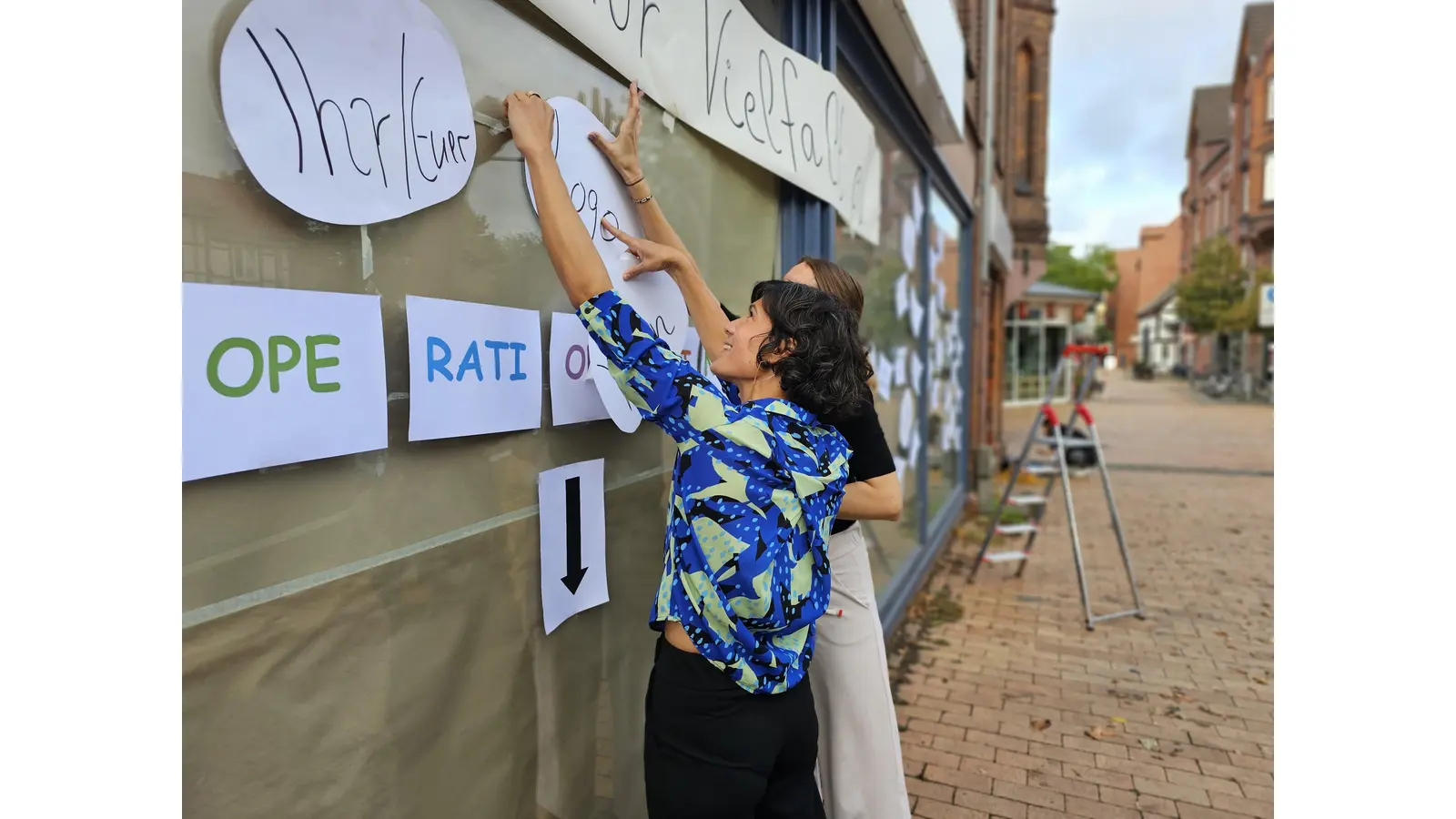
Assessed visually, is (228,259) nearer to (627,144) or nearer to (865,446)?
(627,144)

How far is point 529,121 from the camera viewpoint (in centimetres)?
158

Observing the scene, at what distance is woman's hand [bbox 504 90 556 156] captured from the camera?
1.55 meters

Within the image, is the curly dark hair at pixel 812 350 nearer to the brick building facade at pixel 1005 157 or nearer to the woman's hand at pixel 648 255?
the woman's hand at pixel 648 255

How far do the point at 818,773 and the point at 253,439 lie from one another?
1851mm

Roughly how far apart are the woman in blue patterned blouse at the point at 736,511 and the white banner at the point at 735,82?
38 cm

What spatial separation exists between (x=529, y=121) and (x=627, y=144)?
398mm

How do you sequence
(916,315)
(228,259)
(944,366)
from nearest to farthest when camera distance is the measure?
(228,259) < (916,315) < (944,366)

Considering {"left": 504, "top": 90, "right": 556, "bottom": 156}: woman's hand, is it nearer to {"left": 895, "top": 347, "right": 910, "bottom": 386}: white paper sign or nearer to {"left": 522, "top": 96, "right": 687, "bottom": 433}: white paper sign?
{"left": 522, "top": 96, "right": 687, "bottom": 433}: white paper sign

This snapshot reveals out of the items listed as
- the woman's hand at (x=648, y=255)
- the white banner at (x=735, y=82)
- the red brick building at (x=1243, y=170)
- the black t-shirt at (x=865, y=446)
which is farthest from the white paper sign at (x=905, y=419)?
the red brick building at (x=1243, y=170)

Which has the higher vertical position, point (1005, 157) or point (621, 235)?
point (1005, 157)

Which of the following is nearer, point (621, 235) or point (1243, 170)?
point (621, 235)

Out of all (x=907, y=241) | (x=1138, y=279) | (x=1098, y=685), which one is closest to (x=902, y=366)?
(x=907, y=241)

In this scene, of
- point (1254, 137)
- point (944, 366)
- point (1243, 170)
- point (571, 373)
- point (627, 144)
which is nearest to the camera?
point (571, 373)

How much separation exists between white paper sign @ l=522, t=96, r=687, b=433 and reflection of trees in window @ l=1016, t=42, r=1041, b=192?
46.3ft
